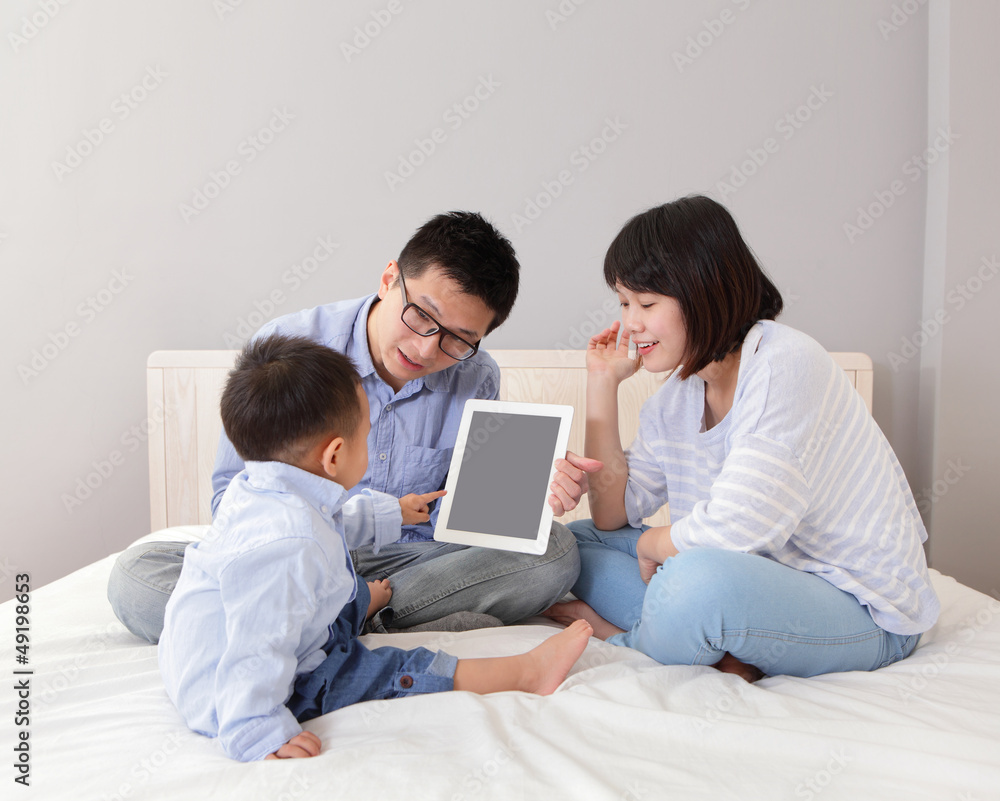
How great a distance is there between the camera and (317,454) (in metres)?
0.87

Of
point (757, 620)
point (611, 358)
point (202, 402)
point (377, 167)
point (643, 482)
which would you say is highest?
point (377, 167)

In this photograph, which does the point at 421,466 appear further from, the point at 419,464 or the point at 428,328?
the point at 428,328

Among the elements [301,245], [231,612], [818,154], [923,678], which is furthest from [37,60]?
[923,678]

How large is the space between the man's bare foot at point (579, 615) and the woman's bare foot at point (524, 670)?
0.30 m

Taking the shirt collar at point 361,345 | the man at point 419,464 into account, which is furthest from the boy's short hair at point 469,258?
the shirt collar at point 361,345

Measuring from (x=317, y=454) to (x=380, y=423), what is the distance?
0.43 m

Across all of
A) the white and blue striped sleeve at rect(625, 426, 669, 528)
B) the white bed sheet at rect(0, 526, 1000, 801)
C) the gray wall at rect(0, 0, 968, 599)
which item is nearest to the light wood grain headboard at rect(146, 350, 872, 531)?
the gray wall at rect(0, 0, 968, 599)

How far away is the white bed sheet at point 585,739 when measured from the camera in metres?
0.65

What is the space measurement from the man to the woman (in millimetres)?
168

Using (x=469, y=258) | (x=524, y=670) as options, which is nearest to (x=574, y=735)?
(x=524, y=670)

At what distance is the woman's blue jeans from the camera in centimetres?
90

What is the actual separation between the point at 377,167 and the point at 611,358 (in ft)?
3.23

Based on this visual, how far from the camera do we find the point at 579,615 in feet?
4.06

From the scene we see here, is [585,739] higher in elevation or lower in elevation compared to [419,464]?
lower
